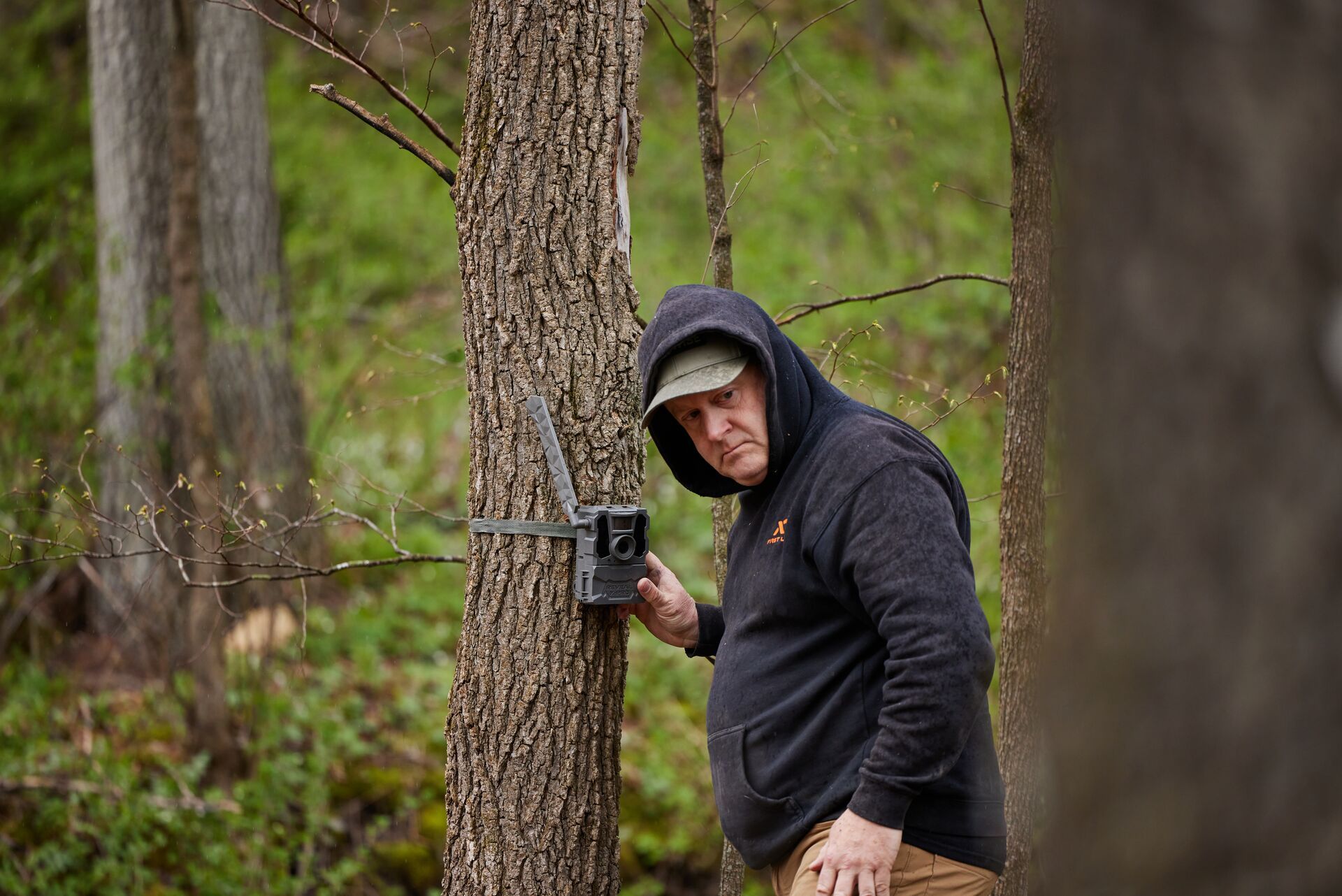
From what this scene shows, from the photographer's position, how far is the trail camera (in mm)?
2586

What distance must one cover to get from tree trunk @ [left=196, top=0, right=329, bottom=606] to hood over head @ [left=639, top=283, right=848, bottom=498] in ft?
16.1

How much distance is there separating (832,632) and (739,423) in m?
0.52

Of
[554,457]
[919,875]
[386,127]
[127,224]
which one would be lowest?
[919,875]

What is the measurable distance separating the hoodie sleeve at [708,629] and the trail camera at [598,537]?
0.90 feet

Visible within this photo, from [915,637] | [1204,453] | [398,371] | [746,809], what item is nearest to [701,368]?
[915,637]

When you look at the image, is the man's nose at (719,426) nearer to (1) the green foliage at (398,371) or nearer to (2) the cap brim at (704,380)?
(2) the cap brim at (704,380)

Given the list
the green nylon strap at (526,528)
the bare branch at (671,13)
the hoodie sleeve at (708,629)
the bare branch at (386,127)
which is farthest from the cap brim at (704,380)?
the bare branch at (671,13)

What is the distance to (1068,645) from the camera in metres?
1.10

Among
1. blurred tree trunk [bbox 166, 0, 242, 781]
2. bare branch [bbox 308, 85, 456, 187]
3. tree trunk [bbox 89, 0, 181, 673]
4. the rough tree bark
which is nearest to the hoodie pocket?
the rough tree bark

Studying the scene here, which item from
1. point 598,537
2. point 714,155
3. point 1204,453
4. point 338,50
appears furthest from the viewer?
point 714,155

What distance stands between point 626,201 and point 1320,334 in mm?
2145

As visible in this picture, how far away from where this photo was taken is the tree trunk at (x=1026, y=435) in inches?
123

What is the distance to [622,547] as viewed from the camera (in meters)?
2.63

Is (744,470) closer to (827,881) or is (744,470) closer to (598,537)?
(598,537)
